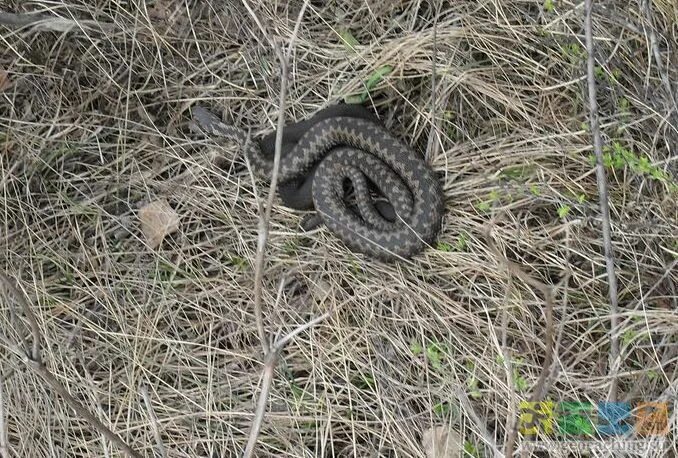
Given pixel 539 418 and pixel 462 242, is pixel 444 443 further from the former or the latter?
pixel 462 242

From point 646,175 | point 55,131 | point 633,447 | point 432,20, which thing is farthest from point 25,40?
point 633,447

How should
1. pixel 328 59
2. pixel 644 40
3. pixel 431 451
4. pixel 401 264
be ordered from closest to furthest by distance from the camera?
pixel 431 451 < pixel 644 40 < pixel 401 264 < pixel 328 59

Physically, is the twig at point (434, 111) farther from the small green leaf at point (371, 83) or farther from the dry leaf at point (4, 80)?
the dry leaf at point (4, 80)

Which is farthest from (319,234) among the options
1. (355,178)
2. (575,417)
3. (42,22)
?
(42,22)

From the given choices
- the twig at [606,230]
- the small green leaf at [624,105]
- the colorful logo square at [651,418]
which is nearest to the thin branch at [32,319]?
the twig at [606,230]

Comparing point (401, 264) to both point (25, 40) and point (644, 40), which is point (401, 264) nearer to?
point (644, 40)

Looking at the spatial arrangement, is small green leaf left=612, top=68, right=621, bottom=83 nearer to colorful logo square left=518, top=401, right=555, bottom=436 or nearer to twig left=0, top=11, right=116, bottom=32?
colorful logo square left=518, top=401, right=555, bottom=436
